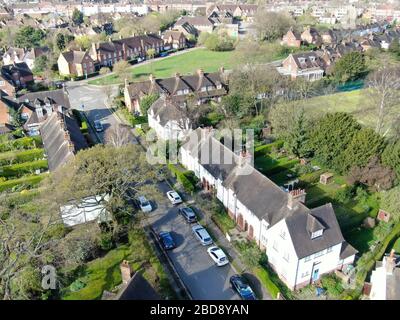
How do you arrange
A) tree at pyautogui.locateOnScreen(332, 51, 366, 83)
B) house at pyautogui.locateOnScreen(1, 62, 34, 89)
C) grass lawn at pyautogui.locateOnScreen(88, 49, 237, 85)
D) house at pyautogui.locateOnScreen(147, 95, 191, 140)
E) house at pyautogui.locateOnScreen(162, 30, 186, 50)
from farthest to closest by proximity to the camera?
house at pyautogui.locateOnScreen(162, 30, 186, 50), grass lawn at pyautogui.locateOnScreen(88, 49, 237, 85), tree at pyautogui.locateOnScreen(332, 51, 366, 83), house at pyautogui.locateOnScreen(1, 62, 34, 89), house at pyautogui.locateOnScreen(147, 95, 191, 140)

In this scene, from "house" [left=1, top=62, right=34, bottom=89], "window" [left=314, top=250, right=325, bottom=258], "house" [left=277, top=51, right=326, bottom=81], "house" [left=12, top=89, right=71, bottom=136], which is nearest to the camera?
"window" [left=314, top=250, right=325, bottom=258]

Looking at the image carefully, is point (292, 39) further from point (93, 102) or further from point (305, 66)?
point (93, 102)

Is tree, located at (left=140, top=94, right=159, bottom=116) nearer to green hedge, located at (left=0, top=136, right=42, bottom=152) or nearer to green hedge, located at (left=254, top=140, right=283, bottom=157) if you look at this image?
green hedge, located at (left=0, top=136, right=42, bottom=152)

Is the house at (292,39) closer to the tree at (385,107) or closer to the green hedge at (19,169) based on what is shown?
the tree at (385,107)

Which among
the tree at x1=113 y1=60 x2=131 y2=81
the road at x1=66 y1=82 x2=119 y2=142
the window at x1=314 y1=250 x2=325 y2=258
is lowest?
the road at x1=66 y1=82 x2=119 y2=142

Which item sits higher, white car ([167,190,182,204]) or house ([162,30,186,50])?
house ([162,30,186,50])

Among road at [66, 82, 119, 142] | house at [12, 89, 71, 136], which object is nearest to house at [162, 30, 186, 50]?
road at [66, 82, 119, 142]

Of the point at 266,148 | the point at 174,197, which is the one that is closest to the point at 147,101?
the point at 266,148
